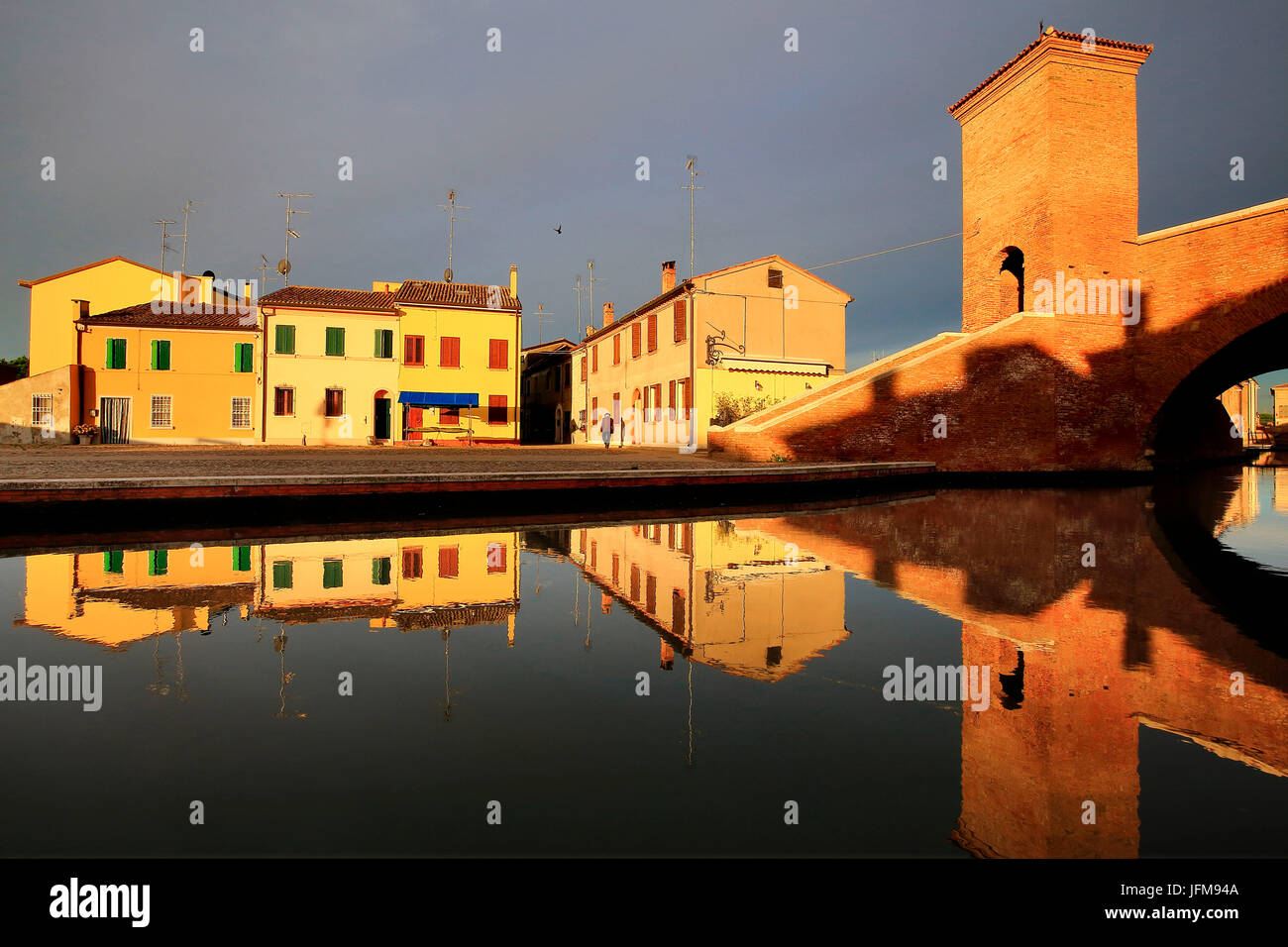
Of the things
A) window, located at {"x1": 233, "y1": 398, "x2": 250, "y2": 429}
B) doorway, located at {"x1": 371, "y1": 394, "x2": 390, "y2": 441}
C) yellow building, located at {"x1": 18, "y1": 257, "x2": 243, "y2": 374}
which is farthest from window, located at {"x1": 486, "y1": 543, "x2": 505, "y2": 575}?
yellow building, located at {"x1": 18, "y1": 257, "x2": 243, "y2": 374}

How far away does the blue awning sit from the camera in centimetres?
2891

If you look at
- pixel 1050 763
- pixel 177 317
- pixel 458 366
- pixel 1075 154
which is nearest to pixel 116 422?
pixel 177 317

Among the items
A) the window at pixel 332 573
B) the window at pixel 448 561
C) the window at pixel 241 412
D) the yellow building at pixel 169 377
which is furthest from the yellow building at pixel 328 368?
the window at pixel 332 573

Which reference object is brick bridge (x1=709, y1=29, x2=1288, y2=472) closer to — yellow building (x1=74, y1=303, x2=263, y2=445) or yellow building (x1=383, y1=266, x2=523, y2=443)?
yellow building (x1=383, y1=266, x2=523, y2=443)

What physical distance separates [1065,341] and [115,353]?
32.6 m

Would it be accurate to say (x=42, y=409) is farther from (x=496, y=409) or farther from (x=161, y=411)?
(x=496, y=409)

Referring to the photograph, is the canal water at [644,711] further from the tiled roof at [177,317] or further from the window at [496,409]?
the tiled roof at [177,317]

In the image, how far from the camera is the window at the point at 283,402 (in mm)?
28453

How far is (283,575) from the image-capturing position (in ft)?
18.7

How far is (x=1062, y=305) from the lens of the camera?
18266 millimetres
